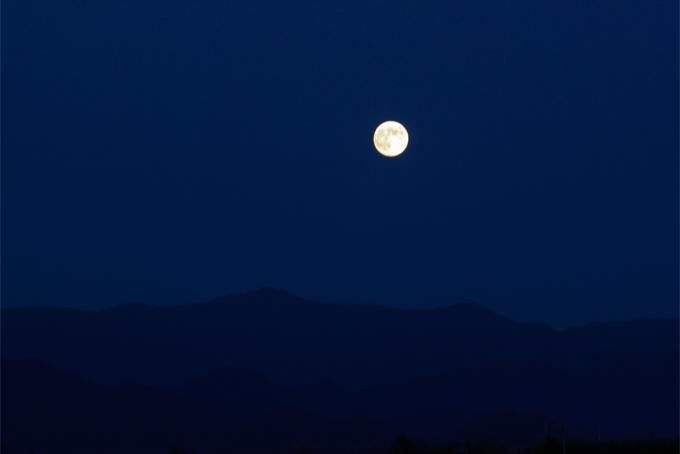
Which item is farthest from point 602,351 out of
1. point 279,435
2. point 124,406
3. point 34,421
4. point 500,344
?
point 34,421

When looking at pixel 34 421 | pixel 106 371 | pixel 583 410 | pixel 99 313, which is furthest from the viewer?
pixel 99 313

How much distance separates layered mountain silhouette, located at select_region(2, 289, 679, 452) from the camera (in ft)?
287

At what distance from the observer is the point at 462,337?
115500 millimetres

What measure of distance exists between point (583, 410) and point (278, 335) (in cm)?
3497

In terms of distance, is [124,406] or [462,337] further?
[462,337]

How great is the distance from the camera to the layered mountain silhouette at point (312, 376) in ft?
287

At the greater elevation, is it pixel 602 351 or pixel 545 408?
pixel 602 351

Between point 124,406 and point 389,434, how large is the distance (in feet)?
70.6

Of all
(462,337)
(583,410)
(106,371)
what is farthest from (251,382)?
(583,410)

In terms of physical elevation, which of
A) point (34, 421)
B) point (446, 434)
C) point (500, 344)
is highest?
point (500, 344)

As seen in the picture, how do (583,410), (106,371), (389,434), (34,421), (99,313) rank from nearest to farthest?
(34,421), (389,434), (583,410), (106,371), (99,313)

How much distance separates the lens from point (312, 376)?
4564 inches

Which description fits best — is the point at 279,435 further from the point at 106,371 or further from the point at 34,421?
the point at 106,371

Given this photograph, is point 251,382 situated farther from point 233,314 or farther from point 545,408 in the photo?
point 545,408
